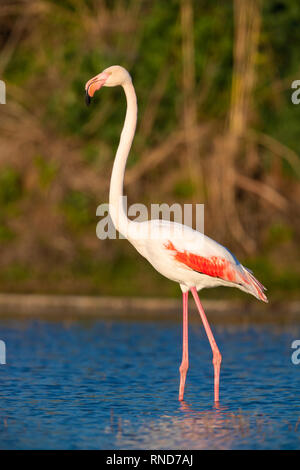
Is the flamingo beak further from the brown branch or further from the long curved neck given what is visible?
the brown branch

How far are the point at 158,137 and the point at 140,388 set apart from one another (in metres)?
11.9

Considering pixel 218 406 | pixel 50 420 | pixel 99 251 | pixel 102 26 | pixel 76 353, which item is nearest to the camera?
pixel 50 420

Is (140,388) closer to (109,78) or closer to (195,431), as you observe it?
(195,431)

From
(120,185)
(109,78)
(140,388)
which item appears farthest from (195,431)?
(109,78)

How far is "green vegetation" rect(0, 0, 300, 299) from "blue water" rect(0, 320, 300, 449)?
16.7 feet

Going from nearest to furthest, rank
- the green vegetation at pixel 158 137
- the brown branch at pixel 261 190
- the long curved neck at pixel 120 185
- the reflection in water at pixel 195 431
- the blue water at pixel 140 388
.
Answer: the reflection in water at pixel 195 431
the blue water at pixel 140 388
the long curved neck at pixel 120 185
the green vegetation at pixel 158 137
the brown branch at pixel 261 190

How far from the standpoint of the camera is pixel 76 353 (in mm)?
11375

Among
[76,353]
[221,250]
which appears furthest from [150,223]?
[76,353]

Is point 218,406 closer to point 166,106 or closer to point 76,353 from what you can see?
point 76,353

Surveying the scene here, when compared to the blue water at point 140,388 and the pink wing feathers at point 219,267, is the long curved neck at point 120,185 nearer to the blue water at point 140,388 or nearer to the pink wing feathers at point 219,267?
the pink wing feathers at point 219,267

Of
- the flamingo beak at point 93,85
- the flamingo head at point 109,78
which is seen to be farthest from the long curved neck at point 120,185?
the flamingo beak at point 93,85

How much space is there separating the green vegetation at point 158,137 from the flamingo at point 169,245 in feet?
30.6

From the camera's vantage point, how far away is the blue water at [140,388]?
691 centimetres

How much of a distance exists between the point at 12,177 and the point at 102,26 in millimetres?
3677
